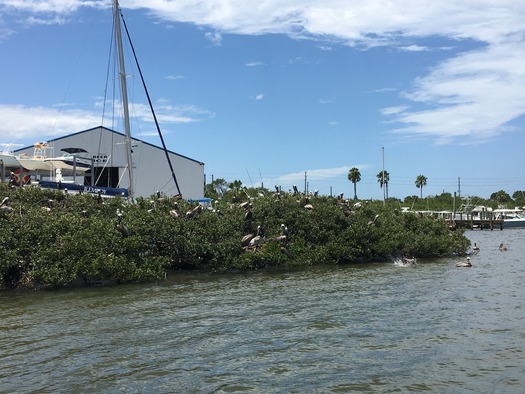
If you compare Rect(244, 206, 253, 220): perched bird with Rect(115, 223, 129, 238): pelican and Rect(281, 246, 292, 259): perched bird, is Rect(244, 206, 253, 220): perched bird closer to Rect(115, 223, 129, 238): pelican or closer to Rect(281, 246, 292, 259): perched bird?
Rect(281, 246, 292, 259): perched bird

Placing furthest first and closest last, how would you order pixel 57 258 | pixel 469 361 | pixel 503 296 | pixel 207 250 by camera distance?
pixel 207 250
pixel 57 258
pixel 503 296
pixel 469 361

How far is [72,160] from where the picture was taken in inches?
1291

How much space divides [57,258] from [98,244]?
4.89ft

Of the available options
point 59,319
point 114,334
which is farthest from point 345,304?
point 59,319

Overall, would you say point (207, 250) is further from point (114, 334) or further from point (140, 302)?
point (114, 334)

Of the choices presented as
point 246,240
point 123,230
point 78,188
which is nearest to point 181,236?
point 123,230

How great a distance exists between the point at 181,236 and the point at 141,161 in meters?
33.6

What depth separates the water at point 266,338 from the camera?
875 cm

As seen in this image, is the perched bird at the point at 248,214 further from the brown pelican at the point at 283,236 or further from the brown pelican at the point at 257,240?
the brown pelican at the point at 283,236

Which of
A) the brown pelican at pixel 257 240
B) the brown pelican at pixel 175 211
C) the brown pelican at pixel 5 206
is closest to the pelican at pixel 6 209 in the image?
the brown pelican at pixel 5 206

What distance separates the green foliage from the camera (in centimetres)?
1812

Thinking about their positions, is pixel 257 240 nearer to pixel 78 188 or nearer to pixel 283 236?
pixel 283 236

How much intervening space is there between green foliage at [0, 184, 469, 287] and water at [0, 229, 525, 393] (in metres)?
1.17

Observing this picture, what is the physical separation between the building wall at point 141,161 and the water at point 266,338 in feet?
114
